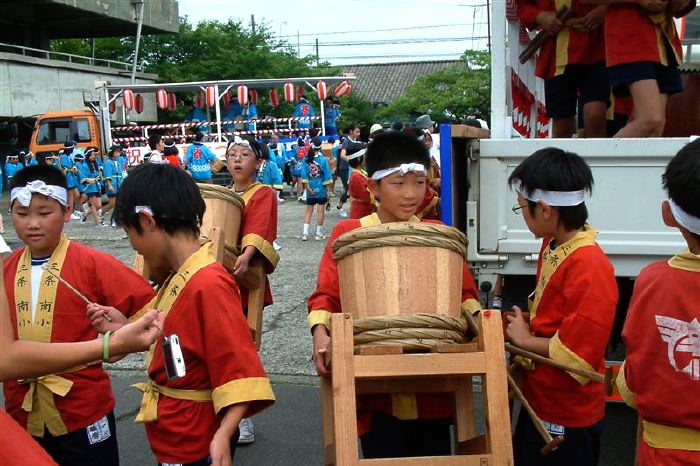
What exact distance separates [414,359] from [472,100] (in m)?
23.3

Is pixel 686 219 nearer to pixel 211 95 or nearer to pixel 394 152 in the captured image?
pixel 394 152

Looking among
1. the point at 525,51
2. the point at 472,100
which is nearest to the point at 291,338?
the point at 525,51

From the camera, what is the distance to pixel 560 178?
2.56 metres

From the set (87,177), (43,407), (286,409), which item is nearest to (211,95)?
(87,177)

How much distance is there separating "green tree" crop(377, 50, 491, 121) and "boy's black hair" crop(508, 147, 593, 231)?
66.3 ft

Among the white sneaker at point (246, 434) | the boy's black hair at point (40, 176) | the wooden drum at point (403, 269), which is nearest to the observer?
the wooden drum at point (403, 269)

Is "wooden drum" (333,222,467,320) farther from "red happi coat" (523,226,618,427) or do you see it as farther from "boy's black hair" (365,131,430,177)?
"boy's black hair" (365,131,430,177)

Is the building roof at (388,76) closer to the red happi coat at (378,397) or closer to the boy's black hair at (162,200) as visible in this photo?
the red happi coat at (378,397)

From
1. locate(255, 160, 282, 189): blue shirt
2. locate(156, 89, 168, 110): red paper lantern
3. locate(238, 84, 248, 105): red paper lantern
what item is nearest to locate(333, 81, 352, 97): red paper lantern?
locate(238, 84, 248, 105): red paper lantern

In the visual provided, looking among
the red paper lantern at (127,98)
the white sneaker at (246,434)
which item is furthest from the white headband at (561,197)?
the red paper lantern at (127,98)

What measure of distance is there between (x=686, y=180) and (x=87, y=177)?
52.9 ft

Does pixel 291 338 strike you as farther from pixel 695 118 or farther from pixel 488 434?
pixel 488 434

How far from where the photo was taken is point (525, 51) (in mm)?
4730

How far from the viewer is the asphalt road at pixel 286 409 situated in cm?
435
